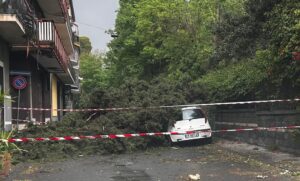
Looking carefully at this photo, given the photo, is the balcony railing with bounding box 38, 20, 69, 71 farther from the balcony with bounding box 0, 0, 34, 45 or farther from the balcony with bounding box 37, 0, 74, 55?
the balcony with bounding box 37, 0, 74, 55

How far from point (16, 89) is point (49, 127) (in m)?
4.21

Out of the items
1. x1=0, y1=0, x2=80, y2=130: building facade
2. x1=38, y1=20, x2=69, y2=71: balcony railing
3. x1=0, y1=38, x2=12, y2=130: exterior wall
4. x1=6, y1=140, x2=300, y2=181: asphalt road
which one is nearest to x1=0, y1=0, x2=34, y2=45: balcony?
x1=0, y1=0, x2=80, y2=130: building facade

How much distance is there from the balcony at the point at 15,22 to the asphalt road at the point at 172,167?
464 centimetres

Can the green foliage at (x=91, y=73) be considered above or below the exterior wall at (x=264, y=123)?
above

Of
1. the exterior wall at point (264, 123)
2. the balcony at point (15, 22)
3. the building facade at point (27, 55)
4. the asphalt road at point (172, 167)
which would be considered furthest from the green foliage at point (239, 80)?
the balcony at point (15, 22)

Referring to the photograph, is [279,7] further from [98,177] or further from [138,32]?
[138,32]

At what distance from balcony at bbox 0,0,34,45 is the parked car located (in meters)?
6.40

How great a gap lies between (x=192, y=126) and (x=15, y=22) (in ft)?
24.3

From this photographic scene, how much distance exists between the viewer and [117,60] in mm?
42531

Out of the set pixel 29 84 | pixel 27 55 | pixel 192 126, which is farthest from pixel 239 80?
pixel 29 84

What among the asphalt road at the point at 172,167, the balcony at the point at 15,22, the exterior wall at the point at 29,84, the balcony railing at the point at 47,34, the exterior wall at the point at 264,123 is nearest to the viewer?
the asphalt road at the point at 172,167

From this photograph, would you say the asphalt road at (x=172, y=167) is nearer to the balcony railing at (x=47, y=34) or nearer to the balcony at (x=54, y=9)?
the balcony railing at (x=47, y=34)

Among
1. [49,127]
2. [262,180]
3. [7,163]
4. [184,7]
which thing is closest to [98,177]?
[7,163]

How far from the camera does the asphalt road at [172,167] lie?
420 inches
